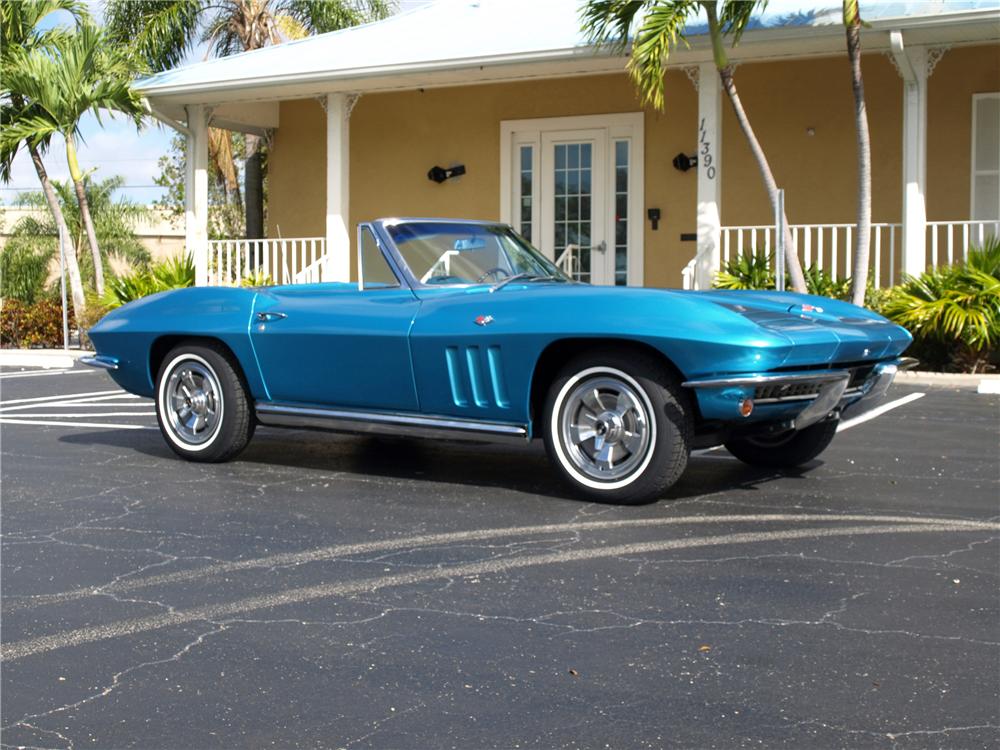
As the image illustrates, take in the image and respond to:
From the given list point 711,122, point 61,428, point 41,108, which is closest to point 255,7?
point 41,108

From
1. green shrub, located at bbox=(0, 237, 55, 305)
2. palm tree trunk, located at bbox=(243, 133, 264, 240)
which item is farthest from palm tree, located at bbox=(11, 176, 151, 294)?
palm tree trunk, located at bbox=(243, 133, 264, 240)

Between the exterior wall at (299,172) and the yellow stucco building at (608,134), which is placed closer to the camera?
the yellow stucco building at (608,134)

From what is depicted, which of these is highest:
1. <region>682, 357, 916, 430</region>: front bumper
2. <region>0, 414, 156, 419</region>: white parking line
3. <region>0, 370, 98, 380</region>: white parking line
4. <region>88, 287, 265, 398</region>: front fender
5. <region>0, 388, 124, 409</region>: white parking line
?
<region>88, 287, 265, 398</region>: front fender

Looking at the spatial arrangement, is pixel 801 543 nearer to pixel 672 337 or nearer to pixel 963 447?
pixel 672 337

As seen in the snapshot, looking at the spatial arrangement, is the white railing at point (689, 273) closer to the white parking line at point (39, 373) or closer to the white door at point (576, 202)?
the white door at point (576, 202)

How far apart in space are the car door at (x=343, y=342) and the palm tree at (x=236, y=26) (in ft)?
53.6

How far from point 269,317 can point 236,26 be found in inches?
744

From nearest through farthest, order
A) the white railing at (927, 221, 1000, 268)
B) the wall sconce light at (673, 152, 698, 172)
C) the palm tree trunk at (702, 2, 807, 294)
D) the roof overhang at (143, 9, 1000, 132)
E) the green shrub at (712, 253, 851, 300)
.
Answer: the roof overhang at (143, 9, 1000, 132) < the palm tree trunk at (702, 2, 807, 294) < the white railing at (927, 221, 1000, 268) < the green shrub at (712, 253, 851, 300) < the wall sconce light at (673, 152, 698, 172)

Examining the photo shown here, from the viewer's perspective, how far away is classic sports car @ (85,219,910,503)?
6.29 metres

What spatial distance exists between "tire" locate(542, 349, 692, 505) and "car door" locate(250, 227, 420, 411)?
93cm

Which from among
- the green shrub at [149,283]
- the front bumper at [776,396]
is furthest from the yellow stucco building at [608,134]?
the front bumper at [776,396]

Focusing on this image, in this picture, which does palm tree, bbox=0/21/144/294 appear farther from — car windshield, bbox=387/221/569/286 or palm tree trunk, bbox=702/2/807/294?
car windshield, bbox=387/221/569/286

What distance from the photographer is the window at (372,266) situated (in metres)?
7.49

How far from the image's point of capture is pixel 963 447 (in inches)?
337
